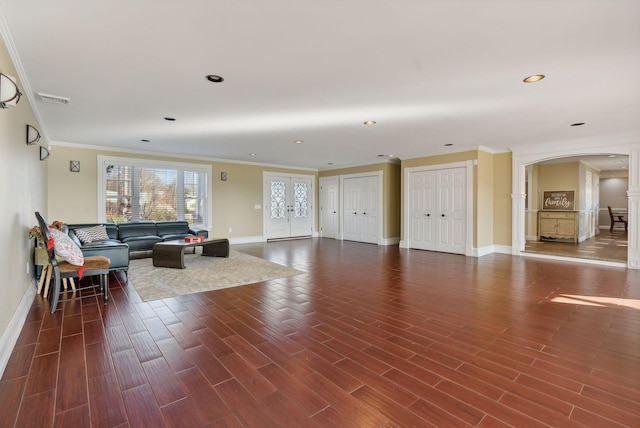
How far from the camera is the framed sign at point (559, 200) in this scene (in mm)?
8367

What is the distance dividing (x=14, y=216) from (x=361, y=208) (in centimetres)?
749

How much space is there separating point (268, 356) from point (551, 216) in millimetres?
9392

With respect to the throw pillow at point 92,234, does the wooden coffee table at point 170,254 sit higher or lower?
lower

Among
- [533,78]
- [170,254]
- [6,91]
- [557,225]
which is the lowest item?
[170,254]

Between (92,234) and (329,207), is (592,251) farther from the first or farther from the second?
(92,234)

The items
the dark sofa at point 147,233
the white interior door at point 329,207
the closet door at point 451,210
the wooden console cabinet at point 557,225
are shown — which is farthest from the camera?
the white interior door at point 329,207

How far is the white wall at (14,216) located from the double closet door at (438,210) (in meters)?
7.05

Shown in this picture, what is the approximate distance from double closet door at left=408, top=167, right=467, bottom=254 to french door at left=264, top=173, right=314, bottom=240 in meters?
3.63

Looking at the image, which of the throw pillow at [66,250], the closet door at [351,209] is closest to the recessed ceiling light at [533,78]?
the throw pillow at [66,250]

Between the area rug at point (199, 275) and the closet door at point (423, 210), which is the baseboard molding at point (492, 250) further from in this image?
the area rug at point (199, 275)

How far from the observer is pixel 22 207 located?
314 centimetres

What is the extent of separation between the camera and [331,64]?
2664mm

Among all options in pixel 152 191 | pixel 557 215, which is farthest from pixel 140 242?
pixel 557 215

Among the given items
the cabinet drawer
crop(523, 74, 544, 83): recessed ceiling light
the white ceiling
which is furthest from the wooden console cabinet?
crop(523, 74, 544, 83): recessed ceiling light
